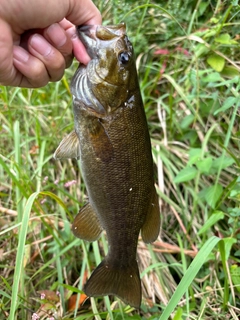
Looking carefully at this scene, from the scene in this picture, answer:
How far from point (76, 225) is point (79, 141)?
0.40 metres

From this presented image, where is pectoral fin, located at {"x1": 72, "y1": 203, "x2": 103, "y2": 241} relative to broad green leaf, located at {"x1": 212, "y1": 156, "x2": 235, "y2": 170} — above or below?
above

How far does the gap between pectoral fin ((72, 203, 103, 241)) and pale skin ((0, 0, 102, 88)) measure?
637mm

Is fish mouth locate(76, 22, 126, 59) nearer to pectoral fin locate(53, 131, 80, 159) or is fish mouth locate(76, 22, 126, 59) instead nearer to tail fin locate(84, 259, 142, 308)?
pectoral fin locate(53, 131, 80, 159)

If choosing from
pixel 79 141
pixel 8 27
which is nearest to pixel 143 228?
pixel 79 141

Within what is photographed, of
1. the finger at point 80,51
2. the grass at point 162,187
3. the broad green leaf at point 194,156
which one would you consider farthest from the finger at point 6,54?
the broad green leaf at point 194,156

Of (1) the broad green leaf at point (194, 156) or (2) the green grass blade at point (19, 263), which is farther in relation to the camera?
(1) the broad green leaf at point (194, 156)

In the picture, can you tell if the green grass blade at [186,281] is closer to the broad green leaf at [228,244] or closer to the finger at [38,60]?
the broad green leaf at [228,244]

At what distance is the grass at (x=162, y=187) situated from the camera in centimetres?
202

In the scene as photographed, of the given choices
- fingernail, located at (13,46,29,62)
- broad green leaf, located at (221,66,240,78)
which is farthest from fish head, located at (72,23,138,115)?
broad green leaf, located at (221,66,240,78)

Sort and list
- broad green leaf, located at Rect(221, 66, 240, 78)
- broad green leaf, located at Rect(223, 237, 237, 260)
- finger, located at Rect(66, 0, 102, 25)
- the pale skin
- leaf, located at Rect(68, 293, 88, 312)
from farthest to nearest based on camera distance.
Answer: broad green leaf, located at Rect(221, 66, 240, 78) < leaf, located at Rect(68, 293, 88, 312) < broad green leaf, located at Rect(223, 237, 237, 260) < finger, located at Rect(66, 0, 102, 25) < the pale skin

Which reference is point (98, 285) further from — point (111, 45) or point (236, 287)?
point (111, 45)

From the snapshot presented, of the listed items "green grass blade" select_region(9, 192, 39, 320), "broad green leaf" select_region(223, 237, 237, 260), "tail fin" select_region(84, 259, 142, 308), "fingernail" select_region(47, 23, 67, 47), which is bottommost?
"broad green leaf" select_region(223, 237, 237, 260)

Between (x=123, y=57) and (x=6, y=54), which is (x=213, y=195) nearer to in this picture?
(x=123, y=57)

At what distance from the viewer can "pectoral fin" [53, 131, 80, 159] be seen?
5.57ft
